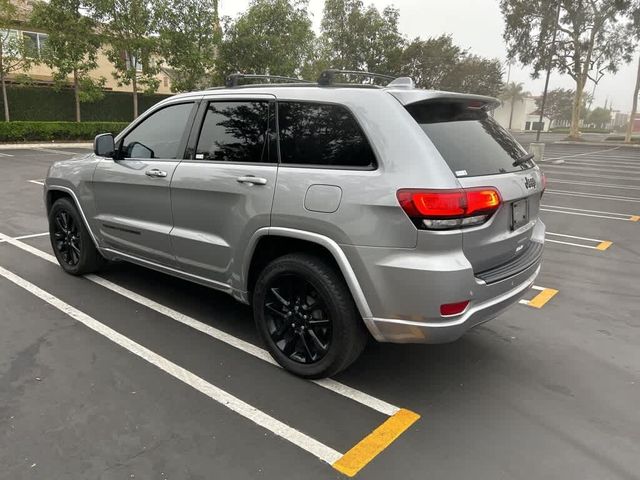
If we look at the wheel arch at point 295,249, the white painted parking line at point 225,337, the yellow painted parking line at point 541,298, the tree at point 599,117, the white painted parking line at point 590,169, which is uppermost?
the tree at point 599,117

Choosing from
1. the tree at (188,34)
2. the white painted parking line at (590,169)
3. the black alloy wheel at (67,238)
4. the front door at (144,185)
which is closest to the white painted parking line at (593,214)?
the front door at (144,185)

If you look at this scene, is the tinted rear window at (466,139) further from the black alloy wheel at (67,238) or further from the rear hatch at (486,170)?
the black alloy wheel at (67,238)

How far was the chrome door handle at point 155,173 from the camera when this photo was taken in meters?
3.74

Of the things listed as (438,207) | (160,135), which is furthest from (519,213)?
(160,135)

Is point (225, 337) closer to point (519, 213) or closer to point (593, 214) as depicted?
point (519, 213)

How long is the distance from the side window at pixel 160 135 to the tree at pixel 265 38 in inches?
952

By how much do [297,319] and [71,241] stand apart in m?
3.00

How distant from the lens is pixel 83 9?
2214 centimetres

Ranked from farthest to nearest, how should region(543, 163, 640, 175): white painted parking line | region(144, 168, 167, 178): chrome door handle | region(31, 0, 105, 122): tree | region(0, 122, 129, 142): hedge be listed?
1. region(31, 0, 105, 122): tree
2. region(0, 122, 129, 142): hedge
3. region(543, 163, 640, 175): white painted parking line
4. region(144, 168, 167, 178): chrome door handle

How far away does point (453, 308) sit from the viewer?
2613 millimetres

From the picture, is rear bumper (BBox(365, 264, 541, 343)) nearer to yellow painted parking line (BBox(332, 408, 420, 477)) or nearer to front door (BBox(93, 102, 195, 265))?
yellow painted parking line (BBox(332, 408, 420, 477))

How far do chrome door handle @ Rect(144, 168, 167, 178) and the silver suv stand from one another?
24 millimetres

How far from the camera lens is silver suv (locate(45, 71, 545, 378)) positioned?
8.53ft

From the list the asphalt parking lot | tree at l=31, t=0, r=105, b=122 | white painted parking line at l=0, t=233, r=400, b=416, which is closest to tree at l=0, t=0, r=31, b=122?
tree at l=31, t=0, r=105, b=122
